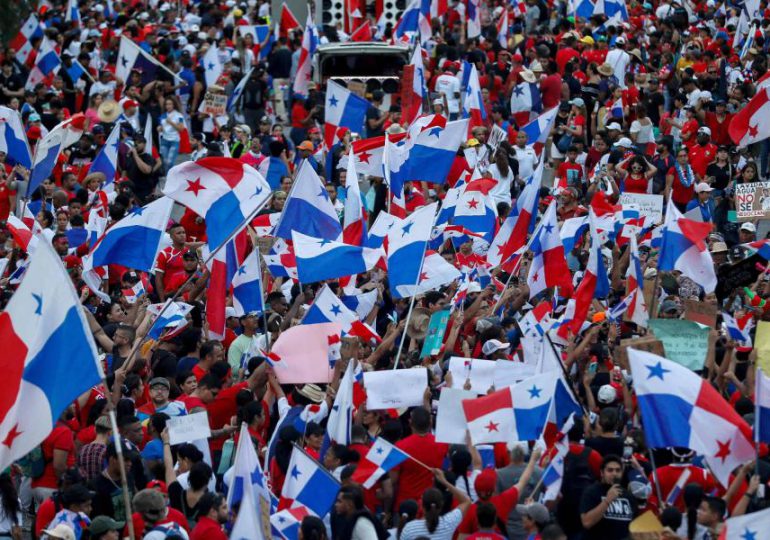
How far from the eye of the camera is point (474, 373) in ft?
42.2

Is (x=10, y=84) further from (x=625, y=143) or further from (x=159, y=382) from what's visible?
(x=159, y=382)

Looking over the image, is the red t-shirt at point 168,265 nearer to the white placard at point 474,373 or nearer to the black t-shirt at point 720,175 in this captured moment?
the white placard at point 474,373

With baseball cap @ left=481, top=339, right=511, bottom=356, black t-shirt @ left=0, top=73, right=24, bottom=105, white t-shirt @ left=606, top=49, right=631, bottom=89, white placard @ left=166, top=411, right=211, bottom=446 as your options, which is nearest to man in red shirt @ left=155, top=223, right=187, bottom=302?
baseball cap @ left=481, top=339, right=511, bottom=356

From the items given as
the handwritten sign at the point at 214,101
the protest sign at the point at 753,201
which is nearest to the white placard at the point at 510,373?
the protest sign at the point at 753,201

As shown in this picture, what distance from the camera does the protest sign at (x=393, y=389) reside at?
41.1ft

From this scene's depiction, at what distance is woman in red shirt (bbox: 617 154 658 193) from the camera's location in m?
20.1

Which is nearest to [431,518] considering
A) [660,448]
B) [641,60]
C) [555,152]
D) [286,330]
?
[660,448]

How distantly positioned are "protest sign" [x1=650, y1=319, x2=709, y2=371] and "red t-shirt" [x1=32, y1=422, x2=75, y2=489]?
14.0 feet

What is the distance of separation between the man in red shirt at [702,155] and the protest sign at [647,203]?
8.60ft

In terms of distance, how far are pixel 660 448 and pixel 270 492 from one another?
2.69 metres

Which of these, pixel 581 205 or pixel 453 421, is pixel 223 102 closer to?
pixel 581 205

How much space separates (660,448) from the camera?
39.9 feet

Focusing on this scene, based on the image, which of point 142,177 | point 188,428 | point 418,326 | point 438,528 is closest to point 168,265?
point 418,326

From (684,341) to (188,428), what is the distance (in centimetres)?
363
